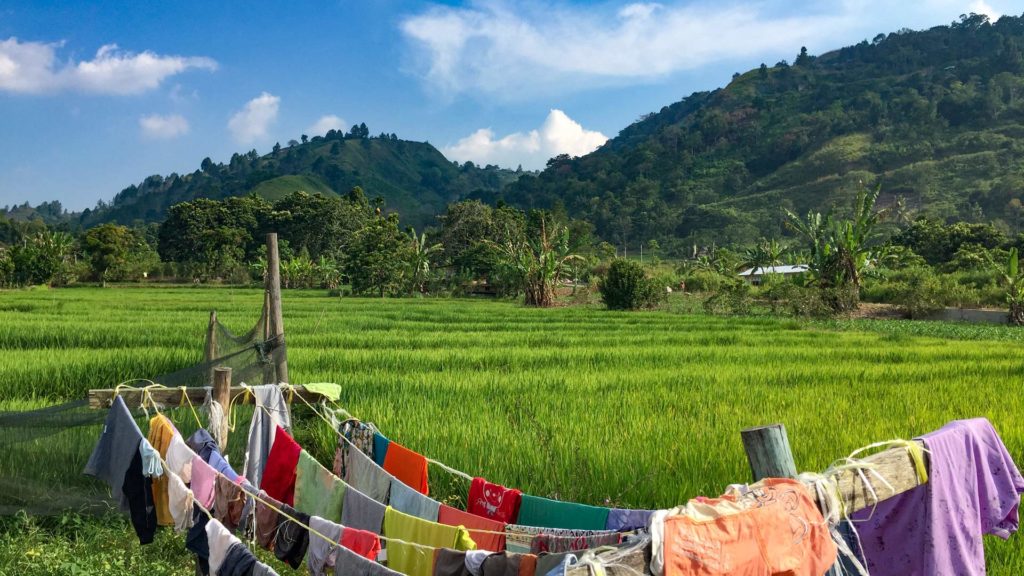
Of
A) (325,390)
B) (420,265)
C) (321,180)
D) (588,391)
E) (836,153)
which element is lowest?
(588,391)

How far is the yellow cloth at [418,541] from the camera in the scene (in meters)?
2.12

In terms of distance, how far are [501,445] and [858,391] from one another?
4.44 meters

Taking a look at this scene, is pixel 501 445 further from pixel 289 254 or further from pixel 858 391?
pixel 289 254

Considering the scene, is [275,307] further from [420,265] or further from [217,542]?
[420,265]

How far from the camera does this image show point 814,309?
20.4 m

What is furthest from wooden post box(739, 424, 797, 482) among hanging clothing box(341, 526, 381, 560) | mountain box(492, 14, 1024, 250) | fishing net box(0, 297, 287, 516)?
mountain box(492, 14, 1024, 250)

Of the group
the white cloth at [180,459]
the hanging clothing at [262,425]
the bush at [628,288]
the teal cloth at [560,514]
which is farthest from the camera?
the bush at [628,288]

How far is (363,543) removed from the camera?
7.52 feet

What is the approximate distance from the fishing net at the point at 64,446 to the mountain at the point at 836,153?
5908 cm

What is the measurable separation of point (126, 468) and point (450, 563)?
2375mm

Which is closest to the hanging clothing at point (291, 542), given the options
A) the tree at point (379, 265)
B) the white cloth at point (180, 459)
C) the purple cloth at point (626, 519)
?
the white cloth at point (180, 459)

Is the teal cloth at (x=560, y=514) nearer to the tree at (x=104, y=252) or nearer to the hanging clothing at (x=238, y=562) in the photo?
the hanging clothing at (x=238, y=562)

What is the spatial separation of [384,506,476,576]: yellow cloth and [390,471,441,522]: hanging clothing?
334 mm

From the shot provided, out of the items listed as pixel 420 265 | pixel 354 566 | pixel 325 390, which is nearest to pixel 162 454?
pixel 325 390
